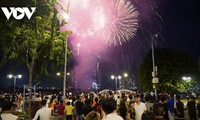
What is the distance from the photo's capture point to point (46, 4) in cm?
1059

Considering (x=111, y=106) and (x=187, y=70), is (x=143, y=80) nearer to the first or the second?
(x=187, y=70)

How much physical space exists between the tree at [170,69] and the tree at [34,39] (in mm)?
26994

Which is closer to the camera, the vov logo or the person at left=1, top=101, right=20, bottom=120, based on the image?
the person at left=1, top=101, right=20, bottom=120

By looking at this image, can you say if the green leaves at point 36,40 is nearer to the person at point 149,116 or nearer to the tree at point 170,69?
the person at point 149,116

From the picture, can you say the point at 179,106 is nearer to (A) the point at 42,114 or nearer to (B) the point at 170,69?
(A) the point at 42,114

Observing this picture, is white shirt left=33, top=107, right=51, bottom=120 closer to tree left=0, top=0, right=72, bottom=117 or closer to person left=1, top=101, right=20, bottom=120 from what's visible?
person left=1, top=101, right=20, bottom=120

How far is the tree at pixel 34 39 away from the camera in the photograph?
9.83 m

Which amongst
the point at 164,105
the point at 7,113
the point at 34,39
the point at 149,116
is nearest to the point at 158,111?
the point at 149,116

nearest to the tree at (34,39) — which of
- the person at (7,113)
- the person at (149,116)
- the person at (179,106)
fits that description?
the person at (7,113)

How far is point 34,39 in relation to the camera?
1408 centimetres

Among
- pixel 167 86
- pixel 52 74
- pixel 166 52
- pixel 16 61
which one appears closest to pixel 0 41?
pixel 16 61

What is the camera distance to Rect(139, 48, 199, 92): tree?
1697 inches

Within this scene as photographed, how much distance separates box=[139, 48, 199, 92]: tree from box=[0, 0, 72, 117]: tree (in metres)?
27.0

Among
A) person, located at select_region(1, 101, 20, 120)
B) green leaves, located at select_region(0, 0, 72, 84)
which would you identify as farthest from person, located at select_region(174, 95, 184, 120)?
person, located at select_region(1, 101, 20, 120)
